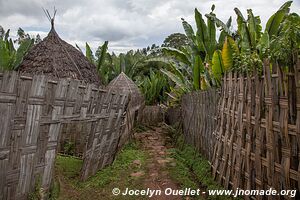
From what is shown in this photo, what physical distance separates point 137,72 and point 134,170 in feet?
55.5

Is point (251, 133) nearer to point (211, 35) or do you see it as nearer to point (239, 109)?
point (239, 109)

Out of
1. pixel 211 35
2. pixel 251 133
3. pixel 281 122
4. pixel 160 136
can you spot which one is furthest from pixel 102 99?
pixel 160 136

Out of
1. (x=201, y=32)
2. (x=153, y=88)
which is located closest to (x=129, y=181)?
(x=201, y=32)

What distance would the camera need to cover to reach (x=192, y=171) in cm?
695

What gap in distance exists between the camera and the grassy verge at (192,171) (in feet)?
18.5

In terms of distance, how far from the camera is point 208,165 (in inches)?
257

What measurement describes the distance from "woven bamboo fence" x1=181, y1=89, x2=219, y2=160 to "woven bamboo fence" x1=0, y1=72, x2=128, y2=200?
2624 mm

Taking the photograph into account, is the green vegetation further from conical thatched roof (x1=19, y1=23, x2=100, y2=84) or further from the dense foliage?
conical thatched roof (x1=19, y1=23, x2=100, y2=84)

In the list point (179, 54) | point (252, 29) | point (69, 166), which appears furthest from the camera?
point (179, 54)

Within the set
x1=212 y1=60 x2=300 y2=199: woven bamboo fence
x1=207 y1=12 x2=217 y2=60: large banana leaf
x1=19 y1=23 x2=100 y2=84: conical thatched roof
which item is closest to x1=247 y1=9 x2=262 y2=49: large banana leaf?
x1=207 y1=12 x2=217 y2=60: large banana leaf

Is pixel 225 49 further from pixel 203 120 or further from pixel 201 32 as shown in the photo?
pixel 201 32

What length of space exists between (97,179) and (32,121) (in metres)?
2.48

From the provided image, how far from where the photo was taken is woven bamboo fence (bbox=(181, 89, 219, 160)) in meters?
6.57

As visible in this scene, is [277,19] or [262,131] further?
[277,19]
